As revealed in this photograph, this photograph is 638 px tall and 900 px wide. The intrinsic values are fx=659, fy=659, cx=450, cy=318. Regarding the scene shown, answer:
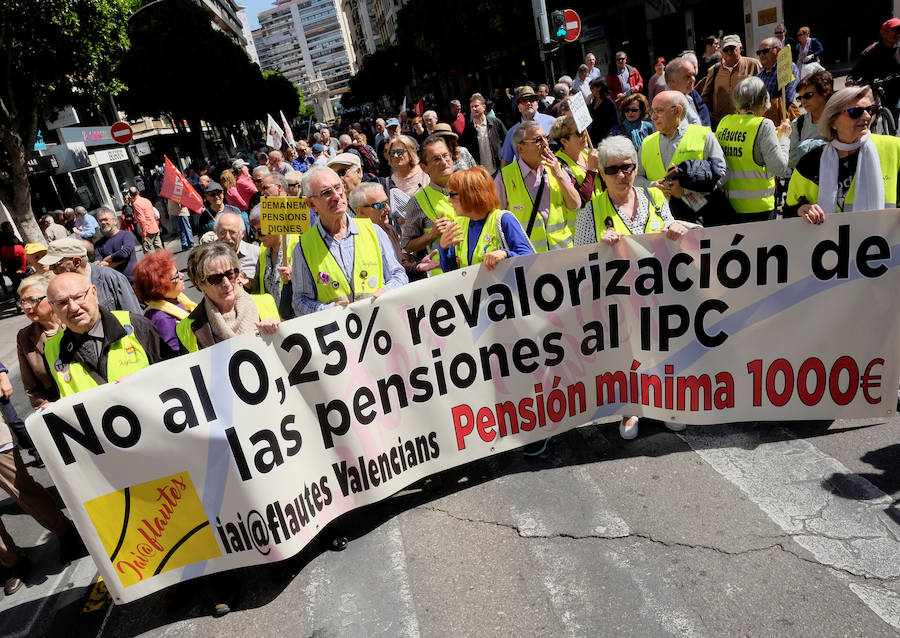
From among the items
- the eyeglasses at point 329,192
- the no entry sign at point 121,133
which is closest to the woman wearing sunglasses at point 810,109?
the eyeglasses at point 329,192

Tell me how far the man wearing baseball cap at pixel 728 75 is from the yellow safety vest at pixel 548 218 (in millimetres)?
3720

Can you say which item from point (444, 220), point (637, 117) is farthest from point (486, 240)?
point (637, 117)

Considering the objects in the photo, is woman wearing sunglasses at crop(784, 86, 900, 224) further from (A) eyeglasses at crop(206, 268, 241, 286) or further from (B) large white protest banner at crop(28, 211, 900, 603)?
(A) eyeglasses at crop(206, 268, 241, 286)

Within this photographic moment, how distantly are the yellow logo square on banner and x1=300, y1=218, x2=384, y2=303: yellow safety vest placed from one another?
133 cm

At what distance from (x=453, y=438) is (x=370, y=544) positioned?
744 millimetres

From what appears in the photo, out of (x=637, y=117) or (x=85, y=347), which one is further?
(x=637, y=117)

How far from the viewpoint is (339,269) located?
12.9 ft

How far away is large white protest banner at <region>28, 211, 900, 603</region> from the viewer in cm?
316

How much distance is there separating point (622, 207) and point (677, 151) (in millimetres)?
1054

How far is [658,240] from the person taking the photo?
12.0ft

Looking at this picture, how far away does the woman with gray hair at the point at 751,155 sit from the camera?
452 cm

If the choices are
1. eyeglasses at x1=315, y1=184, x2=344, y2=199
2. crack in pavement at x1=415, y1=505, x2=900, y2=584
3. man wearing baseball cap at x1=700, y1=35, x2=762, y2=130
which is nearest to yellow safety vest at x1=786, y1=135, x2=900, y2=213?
crack in pavement at x1=415, y1=505, x2=900, y2=584

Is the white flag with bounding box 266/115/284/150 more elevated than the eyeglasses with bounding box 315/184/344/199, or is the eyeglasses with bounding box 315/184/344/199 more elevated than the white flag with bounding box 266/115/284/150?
the white flag with bounding box 266/115/284/150

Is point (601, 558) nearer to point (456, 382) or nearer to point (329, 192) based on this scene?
point (456, 382)
